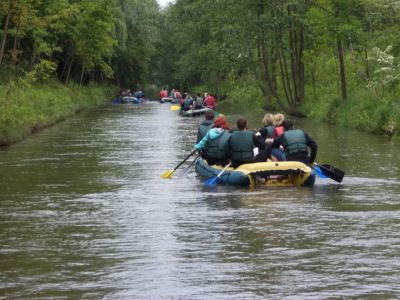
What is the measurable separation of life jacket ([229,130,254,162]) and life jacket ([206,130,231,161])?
8.3 inches

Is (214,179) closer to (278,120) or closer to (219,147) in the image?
(219,147)

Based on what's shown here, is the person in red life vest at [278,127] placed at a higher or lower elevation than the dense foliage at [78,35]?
lower

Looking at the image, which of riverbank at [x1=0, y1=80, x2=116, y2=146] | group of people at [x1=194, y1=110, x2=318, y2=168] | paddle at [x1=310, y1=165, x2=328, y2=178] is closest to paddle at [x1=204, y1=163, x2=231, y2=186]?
group of people at [x1=194, y1=110, x2=318, y2=168]

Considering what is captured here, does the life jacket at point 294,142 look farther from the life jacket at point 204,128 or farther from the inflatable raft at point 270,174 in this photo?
the life jacket at point 204,128

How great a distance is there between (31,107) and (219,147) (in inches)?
633

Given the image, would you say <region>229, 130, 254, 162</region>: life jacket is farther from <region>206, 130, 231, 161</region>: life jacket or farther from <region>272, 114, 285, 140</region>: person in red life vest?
<region>272, 114, 285, 140</region>: person in red life vest

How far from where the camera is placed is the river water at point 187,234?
8.28 m

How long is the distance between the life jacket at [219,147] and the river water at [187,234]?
67cm

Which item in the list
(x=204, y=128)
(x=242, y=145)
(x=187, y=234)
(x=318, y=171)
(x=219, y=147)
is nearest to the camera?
(x=187, y=234)

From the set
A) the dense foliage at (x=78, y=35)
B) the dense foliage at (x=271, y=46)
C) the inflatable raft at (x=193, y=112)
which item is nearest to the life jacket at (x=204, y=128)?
the dense foliage at (x=271, y=46)

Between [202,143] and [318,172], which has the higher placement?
[202,143]

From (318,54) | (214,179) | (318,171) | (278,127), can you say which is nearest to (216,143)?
(214,179)

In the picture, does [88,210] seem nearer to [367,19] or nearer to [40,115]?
[40,115]

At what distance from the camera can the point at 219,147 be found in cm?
1627
